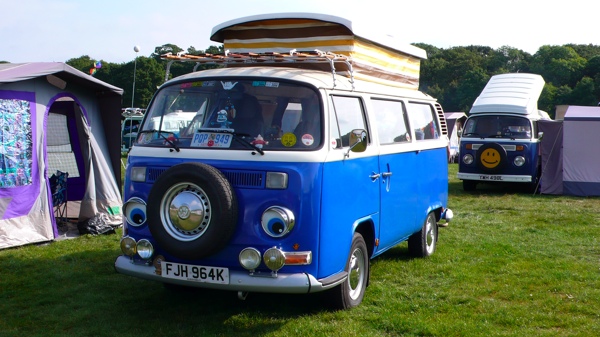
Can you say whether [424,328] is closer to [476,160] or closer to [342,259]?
[342,259]

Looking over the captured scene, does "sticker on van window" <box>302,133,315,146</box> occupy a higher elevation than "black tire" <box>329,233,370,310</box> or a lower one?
higher

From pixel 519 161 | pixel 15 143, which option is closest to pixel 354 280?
pixel 15 143

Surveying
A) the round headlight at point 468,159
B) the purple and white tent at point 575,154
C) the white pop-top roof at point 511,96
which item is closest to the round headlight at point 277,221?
the round headlight at point 468,159

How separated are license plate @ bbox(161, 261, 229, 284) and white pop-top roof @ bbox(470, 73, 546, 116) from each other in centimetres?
1304

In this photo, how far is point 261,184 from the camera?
538 centimetres

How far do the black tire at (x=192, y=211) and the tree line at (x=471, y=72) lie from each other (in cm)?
4384

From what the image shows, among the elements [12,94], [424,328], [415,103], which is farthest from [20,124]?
[424,328]

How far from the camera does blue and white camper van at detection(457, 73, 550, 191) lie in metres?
16.5

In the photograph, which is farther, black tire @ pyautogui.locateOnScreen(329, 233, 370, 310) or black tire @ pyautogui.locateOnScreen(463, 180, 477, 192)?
black tire @ pyautogui.locateOnScreen(463, 180, 477, 192)

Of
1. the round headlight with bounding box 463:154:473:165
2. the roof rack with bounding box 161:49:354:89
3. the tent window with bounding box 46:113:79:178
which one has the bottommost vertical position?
the round headlight with bounding box 463:154:473:165

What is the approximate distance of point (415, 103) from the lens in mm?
8344

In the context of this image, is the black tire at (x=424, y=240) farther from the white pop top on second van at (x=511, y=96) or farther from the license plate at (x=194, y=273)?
the white pop top on second van at (x=511, y=96)

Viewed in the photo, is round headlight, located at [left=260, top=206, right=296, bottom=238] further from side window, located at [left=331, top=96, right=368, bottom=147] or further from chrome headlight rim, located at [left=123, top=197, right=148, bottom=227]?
chrome headlight rim, located at [left=123, top=197, right=148, bottom=227]

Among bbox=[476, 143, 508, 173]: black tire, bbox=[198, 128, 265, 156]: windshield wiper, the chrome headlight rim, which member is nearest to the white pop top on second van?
bbox=[476, 143, 508, 173]: black tire
